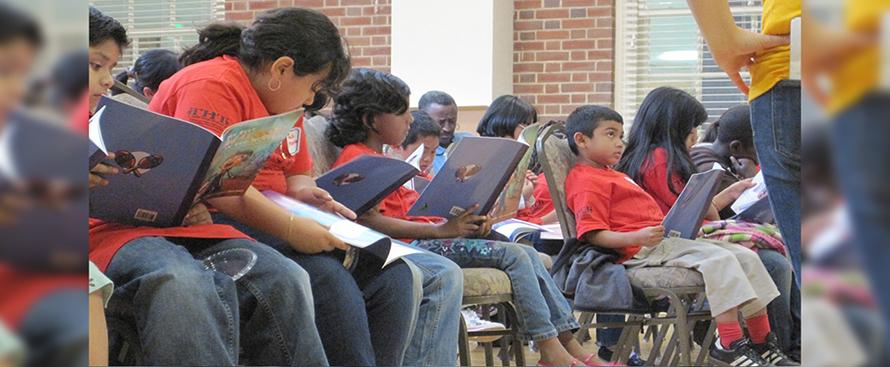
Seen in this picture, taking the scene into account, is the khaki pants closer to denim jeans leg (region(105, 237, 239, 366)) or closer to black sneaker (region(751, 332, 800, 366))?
black sneaker (region(751, 332, 800, 366))

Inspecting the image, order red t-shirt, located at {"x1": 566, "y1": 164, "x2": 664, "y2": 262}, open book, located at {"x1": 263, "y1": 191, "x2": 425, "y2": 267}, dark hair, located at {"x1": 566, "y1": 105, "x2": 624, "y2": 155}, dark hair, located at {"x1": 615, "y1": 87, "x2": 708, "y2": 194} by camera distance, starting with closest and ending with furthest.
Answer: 1. open book, located at {"x1": 263, "y1": 191, "x2": 425, "y2": 267}
2. red t-shirt, located at {"x1": 566, "y1": 164, "x2": 664, "y2": 262}
3. dark hair, located at {"x1": 566, "y1": 105, "x2": 624, "y2": 155}
4. dark hair, located at {"x1": 615, "y1": 87, "x2": 708, "y2": 194}

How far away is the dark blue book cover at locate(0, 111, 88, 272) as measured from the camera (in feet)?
1.65

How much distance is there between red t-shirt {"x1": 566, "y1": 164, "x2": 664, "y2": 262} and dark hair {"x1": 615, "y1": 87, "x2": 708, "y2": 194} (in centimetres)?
29

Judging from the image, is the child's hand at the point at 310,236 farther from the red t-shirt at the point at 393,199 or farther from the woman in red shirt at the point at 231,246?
the red t-shirt at the point at 393,199

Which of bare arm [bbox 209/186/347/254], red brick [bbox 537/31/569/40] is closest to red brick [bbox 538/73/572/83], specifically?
red brick [bbox 537/31/569/40]

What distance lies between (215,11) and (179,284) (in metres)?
5.74

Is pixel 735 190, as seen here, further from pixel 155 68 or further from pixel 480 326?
pixel 155 68

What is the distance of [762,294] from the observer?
10.0 ft

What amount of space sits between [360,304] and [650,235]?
1.21 metres

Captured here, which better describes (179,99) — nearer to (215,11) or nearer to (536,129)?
(536,129)

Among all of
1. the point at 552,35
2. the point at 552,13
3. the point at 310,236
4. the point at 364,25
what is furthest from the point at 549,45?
the point at 310,236

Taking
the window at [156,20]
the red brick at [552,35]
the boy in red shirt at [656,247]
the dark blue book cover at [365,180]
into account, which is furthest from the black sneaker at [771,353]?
the window at [156,20]

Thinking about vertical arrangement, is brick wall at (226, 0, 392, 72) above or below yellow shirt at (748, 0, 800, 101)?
above

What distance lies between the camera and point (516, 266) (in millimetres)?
2582
